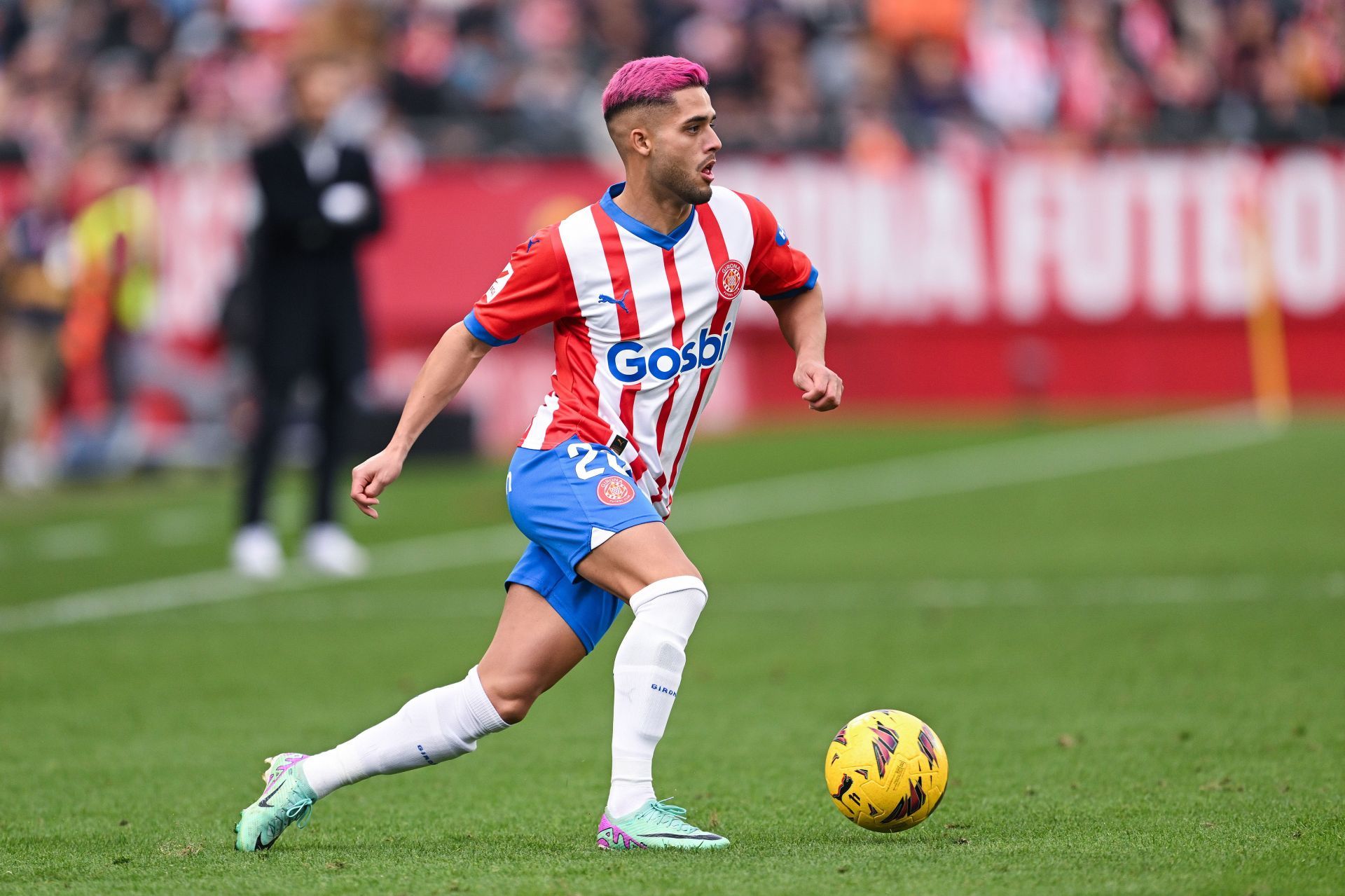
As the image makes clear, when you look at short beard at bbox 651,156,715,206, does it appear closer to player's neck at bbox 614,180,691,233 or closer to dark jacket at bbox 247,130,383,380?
player's neck at bbox 614,180,691,233

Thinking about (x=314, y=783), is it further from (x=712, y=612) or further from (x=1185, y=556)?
(x=1185, y=556)

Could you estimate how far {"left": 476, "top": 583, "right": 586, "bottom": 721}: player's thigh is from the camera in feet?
16.9

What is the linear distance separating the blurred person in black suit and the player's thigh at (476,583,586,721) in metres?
6.37

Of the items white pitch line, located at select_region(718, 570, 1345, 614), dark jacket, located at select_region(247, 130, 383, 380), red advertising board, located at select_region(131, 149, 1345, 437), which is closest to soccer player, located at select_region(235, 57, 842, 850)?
white pitch line, located at select_region(718, 570, 1345, 614)

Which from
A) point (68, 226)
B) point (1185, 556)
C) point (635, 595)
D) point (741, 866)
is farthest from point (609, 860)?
point (68, 226)

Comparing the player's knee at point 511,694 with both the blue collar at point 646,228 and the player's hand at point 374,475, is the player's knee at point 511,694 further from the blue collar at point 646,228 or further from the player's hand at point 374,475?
the blue collar at point 646,228

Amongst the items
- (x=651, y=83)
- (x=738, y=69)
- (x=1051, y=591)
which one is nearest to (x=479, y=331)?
(x=651, y=83)

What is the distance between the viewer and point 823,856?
4996mm

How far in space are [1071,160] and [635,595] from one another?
1561cm

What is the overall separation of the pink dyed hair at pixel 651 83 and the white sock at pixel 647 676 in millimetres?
1240

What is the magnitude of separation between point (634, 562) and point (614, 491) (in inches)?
8.0

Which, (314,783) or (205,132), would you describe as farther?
(205,132)

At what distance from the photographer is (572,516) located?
Answer: 5.13m

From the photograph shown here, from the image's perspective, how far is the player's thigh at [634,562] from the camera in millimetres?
5051
